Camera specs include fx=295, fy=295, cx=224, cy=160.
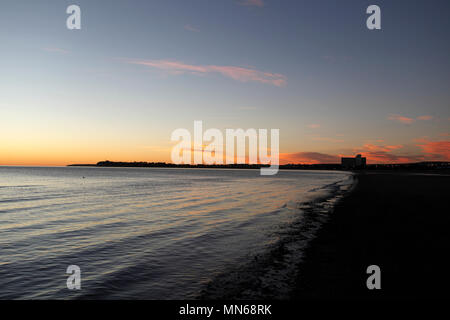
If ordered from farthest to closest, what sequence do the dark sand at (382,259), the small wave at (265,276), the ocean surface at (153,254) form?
the ocean surface at (153,254), the small wave at (265,276), the dark sand at (382,259)

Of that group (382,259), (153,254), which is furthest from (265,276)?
(153,254)

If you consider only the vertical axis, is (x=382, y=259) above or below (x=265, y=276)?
above

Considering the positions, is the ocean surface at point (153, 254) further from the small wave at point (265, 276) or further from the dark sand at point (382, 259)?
the dark sand at point (382, 259)

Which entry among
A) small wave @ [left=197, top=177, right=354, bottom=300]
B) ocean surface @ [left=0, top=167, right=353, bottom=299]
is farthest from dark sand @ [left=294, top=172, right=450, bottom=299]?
ocean surface @ [left=0, top=167, right=353, bottom=299]

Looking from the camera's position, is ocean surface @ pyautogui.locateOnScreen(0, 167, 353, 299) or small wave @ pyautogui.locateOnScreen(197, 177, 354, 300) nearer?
small wave @ pyautogui.locateOnScreen(197, 177, 354, 300)

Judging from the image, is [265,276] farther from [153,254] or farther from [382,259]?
[153,254]

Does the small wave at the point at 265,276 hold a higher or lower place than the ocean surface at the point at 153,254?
higher

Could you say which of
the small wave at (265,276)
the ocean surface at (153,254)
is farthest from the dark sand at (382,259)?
the ocean surface at (153,254)

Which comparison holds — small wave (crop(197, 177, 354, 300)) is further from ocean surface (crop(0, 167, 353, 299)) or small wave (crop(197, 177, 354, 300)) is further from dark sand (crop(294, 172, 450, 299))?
dark sand (crop(294, 172, 450, 299))

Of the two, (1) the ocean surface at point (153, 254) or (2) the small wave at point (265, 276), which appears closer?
(2) the small wave at point (265, 276)

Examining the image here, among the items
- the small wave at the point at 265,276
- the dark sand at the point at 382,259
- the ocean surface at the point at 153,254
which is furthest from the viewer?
the ocean surface at the point at 153,254

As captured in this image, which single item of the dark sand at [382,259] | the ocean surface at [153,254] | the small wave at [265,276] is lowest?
the ocean surface at [153,254]
